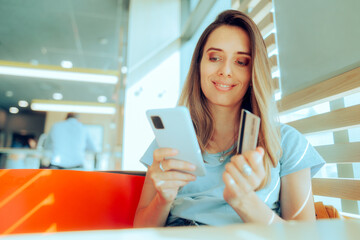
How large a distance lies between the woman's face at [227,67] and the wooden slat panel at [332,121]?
1.25 ft

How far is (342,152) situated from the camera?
1.04 m

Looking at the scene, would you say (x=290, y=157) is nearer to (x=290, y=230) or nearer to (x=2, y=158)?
(x=290, y=230)

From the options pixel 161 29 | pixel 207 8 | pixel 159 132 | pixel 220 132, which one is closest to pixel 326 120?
pixel 220 132

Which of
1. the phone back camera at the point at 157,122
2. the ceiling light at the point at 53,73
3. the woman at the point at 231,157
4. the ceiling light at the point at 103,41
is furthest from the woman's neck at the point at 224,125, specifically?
the ceiling light at the point at 53,73

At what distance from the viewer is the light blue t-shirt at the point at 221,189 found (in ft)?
2.71

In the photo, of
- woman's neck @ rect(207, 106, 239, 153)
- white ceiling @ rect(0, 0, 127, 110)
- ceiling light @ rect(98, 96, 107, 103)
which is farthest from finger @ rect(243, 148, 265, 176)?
ceiling light @ rect(98, 96, 107, 103)

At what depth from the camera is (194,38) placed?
3551 millimetres

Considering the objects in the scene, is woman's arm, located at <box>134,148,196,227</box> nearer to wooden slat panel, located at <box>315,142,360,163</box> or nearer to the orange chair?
the orange chair

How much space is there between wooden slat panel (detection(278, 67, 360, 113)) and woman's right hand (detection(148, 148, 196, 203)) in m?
0.69

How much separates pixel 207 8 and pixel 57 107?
7.87 m

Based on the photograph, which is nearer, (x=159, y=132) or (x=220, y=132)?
(x=159, y=132)

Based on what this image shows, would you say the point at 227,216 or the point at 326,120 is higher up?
the point at 326,120

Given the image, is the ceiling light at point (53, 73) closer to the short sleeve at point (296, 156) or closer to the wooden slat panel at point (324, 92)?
the wooden slat panel at point (324, 92)

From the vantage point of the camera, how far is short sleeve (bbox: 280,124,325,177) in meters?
0.85
